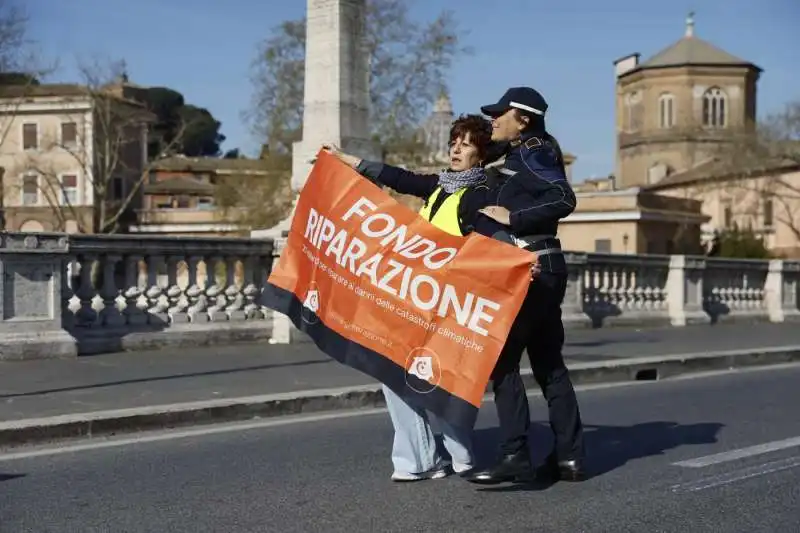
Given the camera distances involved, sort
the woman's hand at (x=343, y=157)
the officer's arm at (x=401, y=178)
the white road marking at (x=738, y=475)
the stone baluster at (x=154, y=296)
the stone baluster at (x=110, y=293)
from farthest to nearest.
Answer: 1. the stone baluster at (x=154, y=296)
2. the stone baluster at (x=110, y=293)
3. the woman's hand at (x=343, y=157)
4. the officer's arm at (x=401, y=178)
5. the white road marking at (x=738, y=475)

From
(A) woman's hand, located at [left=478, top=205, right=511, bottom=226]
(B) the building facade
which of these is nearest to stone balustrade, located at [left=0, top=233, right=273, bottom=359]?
(A) woman's hand, located at [left=478, top=205, right=511, bottom=226]

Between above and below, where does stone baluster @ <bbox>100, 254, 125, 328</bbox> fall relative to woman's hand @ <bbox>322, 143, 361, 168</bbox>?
below

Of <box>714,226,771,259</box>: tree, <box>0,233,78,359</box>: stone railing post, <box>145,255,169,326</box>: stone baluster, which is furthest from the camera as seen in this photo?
<box>714,226,771,259</box>: tree

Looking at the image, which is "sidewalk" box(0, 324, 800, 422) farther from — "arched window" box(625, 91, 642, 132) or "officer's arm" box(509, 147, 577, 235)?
"arched window" box(625, 91, 642, 132)

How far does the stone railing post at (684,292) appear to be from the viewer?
22.1 m

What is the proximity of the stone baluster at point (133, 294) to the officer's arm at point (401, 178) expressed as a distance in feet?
23.3

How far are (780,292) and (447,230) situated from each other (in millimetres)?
20670

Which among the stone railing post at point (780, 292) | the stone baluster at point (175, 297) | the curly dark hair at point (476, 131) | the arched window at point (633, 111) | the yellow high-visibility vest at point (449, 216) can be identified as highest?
the arched window at point (633, 111)

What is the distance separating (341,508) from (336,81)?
395 inches

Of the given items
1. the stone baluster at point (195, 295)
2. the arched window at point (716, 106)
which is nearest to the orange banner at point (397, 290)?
the stone baluster at point (195, 295)

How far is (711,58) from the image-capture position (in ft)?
299

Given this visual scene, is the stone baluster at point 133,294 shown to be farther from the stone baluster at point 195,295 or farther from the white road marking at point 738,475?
the white road marking at point 738,475

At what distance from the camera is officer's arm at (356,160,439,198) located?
6.81 m

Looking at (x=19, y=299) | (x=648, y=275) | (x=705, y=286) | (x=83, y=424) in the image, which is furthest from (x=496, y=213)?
(x=705, y=286)
